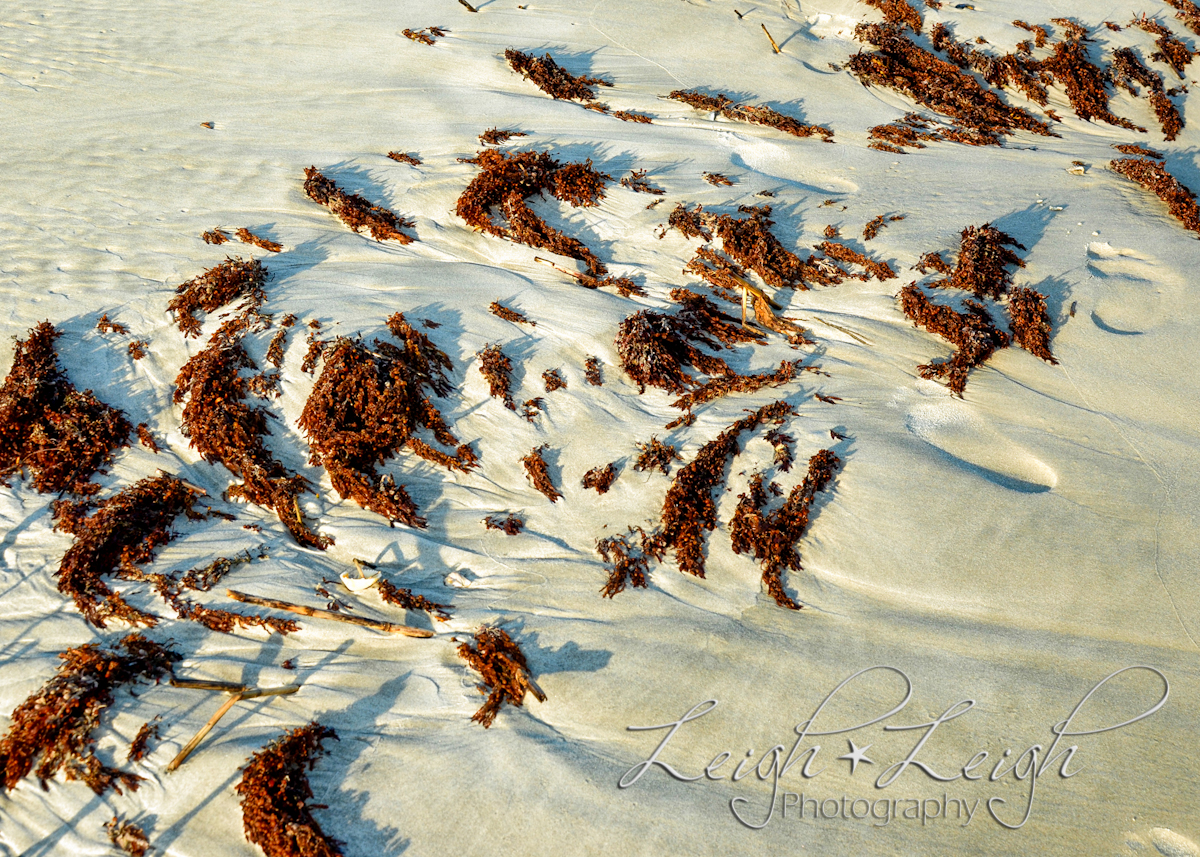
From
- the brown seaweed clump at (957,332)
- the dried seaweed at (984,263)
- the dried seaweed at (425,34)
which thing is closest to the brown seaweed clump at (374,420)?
the brown seaweed clump at (957,332)

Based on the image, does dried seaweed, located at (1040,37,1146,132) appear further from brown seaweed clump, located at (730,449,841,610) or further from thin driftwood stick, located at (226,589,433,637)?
thin driftwood stick, located at (226,589,433,637)

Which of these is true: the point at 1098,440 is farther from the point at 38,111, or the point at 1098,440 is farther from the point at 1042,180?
the point at 38,111

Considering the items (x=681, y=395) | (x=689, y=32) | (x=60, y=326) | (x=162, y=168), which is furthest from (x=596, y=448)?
(x=689, y=32)

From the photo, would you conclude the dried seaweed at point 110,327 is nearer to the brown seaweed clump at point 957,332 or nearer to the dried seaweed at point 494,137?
the dried seaweed at point 494,137

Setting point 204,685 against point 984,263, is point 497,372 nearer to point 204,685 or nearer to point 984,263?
point 204,685

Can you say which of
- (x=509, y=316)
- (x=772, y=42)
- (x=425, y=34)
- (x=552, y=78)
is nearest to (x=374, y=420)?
(x=509, y=316)
